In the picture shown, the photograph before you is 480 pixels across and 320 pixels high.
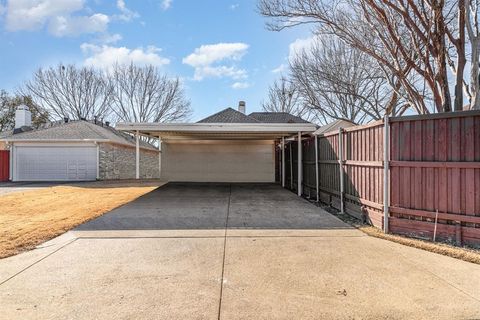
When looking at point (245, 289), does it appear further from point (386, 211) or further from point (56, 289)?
point (386, 211)

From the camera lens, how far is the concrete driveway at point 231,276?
111 inches

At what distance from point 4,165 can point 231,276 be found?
1975 cm

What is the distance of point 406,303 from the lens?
297cm

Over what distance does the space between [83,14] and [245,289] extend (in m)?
19.8

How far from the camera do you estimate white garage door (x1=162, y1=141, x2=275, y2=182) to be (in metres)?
16.3

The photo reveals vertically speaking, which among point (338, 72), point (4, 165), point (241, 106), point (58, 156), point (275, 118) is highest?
point (241, 106)

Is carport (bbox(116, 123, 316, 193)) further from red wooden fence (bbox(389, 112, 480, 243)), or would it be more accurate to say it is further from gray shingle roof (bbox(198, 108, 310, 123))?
red wooden fence (bbox(389, 112, 480, 243))

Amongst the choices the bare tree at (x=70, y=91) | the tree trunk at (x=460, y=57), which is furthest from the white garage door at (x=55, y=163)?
the tree trunk at (x=460, y=57)

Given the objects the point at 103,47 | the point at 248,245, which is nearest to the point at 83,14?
the point at 103,47

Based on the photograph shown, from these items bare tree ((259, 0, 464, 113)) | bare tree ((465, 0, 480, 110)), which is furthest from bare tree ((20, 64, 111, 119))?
bare tree ((465, 0, 480, 110))

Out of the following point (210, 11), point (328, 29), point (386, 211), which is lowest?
point (386, 211)

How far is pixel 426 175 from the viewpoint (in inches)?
201

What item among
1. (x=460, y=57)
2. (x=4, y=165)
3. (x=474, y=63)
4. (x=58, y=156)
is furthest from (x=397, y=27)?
(x=4, y=165)

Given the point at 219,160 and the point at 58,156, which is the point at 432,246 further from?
the point at 58,156
